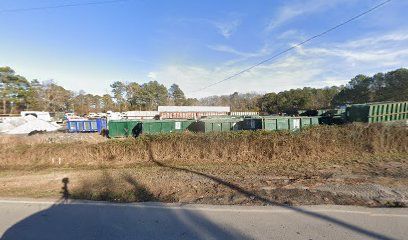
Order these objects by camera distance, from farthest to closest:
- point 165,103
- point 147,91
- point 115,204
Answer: point 165,103 < point 147,91 < point 115,204

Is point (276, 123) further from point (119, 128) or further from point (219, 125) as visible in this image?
point (119, 128)

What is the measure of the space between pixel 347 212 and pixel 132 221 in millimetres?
4194

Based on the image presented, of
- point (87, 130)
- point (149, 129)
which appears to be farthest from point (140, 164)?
point (87, 130)

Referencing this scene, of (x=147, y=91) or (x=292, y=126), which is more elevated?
(x=147, y=91)

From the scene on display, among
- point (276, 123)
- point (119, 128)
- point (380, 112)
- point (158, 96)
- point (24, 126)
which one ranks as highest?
point (158, 96)

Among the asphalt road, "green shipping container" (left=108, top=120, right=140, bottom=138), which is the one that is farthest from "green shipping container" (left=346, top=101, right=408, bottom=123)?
"green shipping container" (left=108, top=120, right=140, bottom=138)

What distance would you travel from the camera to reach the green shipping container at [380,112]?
57.8ft

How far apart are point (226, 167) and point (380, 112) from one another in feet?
47.5

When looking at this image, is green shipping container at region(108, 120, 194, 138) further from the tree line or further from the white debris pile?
the tree line

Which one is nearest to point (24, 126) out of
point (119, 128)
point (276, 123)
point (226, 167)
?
point (119, 128)

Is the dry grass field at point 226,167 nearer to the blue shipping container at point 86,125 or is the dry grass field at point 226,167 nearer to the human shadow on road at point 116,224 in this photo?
the human shadow on road at point 116,224

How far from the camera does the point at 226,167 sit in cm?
981

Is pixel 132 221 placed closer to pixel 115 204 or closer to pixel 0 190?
pixel 115 204

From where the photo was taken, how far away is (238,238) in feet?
13.0
